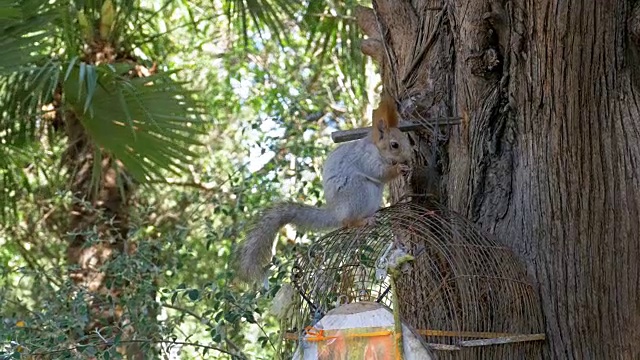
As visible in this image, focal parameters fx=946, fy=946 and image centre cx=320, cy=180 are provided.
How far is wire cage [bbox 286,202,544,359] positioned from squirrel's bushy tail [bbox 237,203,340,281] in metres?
0.18

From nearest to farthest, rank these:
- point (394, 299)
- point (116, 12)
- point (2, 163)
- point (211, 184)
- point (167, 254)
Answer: point (394, 299)
point (2, 163)
point (167, 254)
point (116, 12)
point (211, 184)

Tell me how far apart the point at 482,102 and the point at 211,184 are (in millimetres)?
3848

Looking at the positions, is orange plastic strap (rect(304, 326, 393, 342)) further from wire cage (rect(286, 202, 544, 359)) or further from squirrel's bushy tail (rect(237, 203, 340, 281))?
squirrel's bushy tail (rect(237, 203, 340, 281))

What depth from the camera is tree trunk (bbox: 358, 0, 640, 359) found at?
2.32 metres

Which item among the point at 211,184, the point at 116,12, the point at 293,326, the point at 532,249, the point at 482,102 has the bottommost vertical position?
the point at 293,326

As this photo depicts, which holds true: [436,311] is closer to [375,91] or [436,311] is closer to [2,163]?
[2,163]

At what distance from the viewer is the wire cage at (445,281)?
2.16m

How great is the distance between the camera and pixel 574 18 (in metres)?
2.31

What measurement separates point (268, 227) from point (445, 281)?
0.64 m

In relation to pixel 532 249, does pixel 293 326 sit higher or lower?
lower

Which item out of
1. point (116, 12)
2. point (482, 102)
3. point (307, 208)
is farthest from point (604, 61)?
point (116, 12)

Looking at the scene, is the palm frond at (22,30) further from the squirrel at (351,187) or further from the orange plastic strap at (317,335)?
the orange plastic strap at (317,335)

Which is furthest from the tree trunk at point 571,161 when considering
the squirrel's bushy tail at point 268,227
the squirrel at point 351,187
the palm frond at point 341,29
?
the palm frond at point 341,29

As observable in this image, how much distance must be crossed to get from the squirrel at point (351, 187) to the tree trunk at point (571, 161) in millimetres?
366
